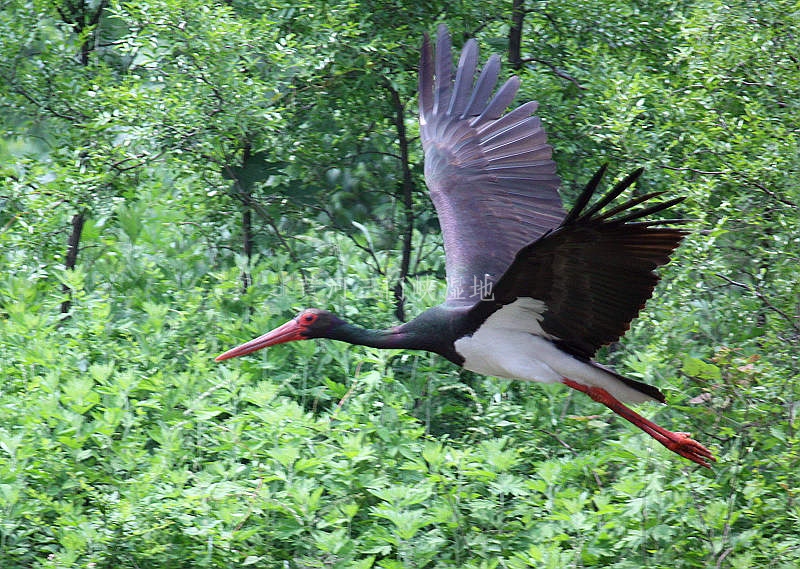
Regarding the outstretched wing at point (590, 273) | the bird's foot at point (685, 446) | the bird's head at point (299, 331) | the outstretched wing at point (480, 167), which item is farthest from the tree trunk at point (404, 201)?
the bird's foot at point (685, 446)

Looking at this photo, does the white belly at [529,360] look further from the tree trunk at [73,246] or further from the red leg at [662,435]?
the tree trunk at [73,246]

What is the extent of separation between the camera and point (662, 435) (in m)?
5.54

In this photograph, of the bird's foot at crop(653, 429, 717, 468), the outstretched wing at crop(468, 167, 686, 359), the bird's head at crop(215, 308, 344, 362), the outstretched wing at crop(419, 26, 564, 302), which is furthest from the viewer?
the outstretched wing at crop(419, 26, 564, 302)

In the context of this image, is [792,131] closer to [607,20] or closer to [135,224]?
[607,20]

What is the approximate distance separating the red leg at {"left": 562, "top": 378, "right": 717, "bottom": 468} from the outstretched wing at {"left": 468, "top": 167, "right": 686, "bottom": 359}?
23 cm

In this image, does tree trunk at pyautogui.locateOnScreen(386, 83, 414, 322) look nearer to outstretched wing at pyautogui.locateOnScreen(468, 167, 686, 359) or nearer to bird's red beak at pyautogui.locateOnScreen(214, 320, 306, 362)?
bird's red beak at pyautogui.locateOnScreen(214, 320, 306, 362)

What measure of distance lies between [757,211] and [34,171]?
12.3 ft

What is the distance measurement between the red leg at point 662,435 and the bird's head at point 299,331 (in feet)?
3.92

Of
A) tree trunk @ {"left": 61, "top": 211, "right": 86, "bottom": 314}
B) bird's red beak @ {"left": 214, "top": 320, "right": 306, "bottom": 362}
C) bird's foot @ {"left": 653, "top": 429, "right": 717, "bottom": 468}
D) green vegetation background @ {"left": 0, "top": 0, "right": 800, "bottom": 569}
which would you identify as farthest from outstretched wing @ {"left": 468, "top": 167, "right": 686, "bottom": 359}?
tree trunk @ {"left": 61, "top": 211, "right": 86, "bottom": 314}

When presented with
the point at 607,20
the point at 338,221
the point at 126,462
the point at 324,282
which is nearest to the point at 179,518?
the point at 126,462

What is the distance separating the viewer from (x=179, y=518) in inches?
216

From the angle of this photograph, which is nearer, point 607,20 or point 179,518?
point 179,518

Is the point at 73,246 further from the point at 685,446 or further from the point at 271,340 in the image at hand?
the point at 685,446

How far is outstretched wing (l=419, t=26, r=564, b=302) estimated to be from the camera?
6.31 m
